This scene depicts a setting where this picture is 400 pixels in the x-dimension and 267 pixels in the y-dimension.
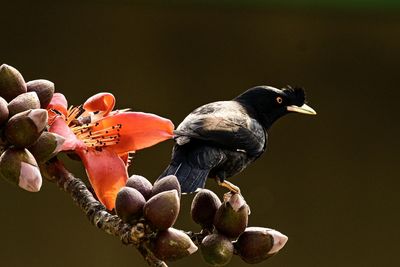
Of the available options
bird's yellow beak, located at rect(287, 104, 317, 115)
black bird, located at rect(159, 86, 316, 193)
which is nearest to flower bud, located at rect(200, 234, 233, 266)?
black bird, located at rect(159, 86, 316, 193)

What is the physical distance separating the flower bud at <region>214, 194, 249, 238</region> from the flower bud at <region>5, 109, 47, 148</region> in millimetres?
170

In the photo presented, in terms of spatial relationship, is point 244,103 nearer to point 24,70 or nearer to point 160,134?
point 160,134

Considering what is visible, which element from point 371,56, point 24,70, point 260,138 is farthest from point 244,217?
point 371,56

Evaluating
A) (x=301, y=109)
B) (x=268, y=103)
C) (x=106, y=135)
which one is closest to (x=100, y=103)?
(x=106, y=135)

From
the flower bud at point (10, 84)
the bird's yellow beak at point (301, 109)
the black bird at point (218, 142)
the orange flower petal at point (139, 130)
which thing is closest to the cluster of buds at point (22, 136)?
the flower bud at point (10, 84)

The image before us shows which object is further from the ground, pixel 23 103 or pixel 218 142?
pixel 23 103

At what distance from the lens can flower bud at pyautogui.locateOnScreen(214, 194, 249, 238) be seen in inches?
29.0

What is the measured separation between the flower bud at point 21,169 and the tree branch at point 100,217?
2.3 inches

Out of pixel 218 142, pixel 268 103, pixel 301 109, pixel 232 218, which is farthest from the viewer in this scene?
pixel 268 103

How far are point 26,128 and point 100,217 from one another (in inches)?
3.4

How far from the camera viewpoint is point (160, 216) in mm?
660

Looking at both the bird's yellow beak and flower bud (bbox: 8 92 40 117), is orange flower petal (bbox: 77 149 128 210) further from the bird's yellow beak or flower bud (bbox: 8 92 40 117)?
the bird's yellow beak

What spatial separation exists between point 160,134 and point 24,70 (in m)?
2.41

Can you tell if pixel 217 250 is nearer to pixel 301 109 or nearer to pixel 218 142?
pixel 218 142
